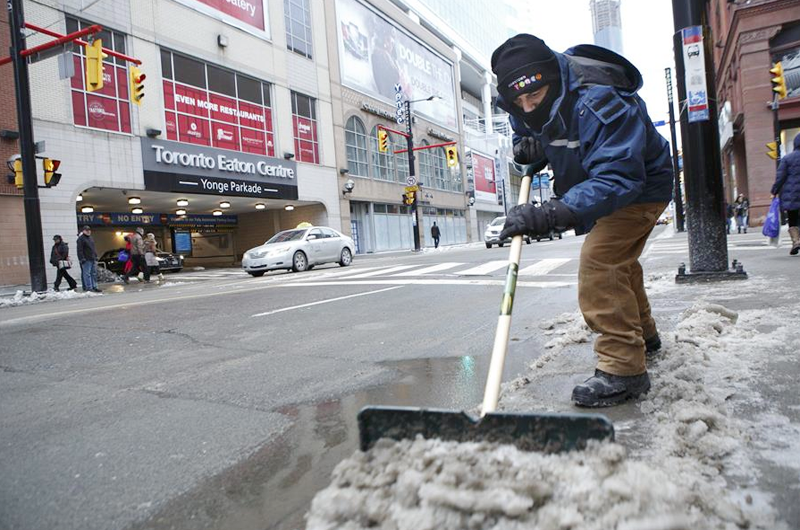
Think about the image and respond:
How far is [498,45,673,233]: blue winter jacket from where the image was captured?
90.4 inches

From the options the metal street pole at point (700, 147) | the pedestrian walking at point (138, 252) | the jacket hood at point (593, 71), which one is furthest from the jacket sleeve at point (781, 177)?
the pedestrian walking at point (138, 252)

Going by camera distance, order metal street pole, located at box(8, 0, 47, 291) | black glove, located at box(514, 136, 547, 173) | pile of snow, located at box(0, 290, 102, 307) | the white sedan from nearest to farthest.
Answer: black glove, located at box(514, 136, 547, 173), pile of snow, located at box(0, 290, 102, 307), metal street pole, located at box(8, 0, 47, 291), the white sedan

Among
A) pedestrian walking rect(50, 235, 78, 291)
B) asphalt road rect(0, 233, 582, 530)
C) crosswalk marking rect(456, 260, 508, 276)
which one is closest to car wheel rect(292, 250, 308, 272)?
pedestrian walking rect(50, 235, 78, 291)

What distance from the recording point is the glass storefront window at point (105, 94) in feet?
58.2

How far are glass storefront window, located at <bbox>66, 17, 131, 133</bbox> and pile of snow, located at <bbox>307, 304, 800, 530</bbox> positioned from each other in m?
19.9

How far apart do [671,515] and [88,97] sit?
21077mm

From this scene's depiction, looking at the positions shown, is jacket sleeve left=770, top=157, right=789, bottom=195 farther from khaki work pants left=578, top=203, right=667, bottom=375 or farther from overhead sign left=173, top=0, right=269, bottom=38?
overhead sign left=173, top=0, right=269, bottom=38

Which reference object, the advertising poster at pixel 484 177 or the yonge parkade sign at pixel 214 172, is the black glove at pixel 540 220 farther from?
the advertising poster at pixel 484 177

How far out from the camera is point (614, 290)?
2.54 m

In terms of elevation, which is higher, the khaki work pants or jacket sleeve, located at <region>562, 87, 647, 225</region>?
jacket sleeve, located at <region>562, 87, 647, 225</region>

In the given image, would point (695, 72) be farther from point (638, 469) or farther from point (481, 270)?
point (638, 469)

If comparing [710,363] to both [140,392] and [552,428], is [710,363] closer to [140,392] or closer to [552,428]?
[552,428]

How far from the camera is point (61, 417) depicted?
2.99 metres

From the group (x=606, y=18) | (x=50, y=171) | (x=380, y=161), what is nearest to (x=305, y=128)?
(x=380, y=161)
